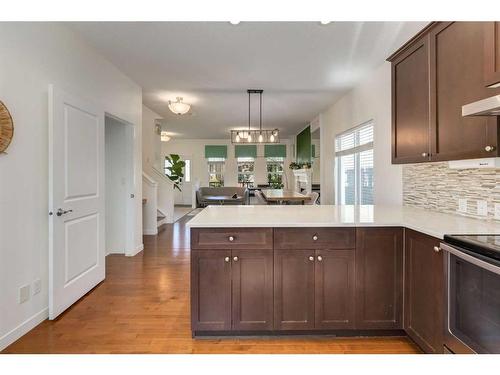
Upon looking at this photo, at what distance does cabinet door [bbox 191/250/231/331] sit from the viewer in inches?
85.2

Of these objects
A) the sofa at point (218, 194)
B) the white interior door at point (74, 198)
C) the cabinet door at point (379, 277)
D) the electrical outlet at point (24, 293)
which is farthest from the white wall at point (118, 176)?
the sofa at point (218, 194)

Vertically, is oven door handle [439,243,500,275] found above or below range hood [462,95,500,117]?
below

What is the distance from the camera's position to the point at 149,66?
12.5ft

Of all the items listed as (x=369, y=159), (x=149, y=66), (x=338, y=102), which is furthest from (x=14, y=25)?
(x=338, y=102)

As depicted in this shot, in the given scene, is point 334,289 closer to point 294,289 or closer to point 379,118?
point 294,289

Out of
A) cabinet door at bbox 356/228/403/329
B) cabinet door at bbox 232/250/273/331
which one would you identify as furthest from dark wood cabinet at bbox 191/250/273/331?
cabinet door at bbox 356/228/403/329

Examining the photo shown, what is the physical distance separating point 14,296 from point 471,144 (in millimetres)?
3098

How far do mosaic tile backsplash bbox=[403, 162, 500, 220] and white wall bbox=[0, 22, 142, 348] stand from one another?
3.21 metres

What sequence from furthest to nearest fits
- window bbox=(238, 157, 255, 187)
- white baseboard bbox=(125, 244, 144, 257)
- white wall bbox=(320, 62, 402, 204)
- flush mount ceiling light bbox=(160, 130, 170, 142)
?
window bbox=(238, 157, 255, 187) → flush mount ceiling light bbox=(160, 130, 170, 142) → white baseboard bbox=(125, 244, 144, 257) → white wall bbox=(320, 62, 402, 204)

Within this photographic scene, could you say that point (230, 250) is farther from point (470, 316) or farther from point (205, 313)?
point (470, 316)

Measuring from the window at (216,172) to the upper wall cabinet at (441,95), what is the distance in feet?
32.1

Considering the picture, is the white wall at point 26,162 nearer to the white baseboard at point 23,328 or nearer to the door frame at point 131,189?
the white baseboard at point 23,328

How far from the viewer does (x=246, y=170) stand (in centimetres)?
1223

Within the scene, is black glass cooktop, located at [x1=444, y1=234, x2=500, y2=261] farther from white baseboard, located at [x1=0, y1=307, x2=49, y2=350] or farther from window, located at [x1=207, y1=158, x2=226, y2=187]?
window, located at [x1=207, y1=158, x2=226, y2=187]
